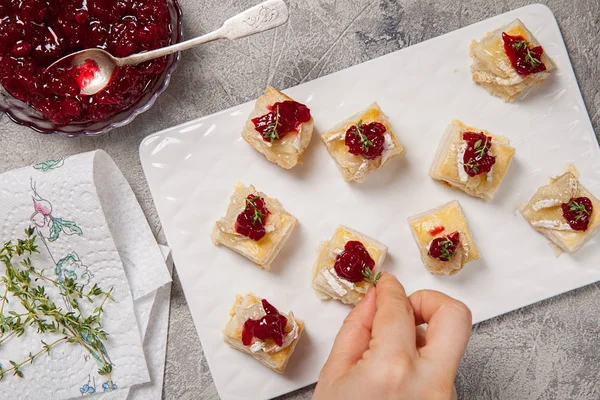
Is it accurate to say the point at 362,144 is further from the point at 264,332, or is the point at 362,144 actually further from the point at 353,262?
the point at 264,332

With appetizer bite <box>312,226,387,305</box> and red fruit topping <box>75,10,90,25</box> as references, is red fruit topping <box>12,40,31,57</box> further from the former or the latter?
appetizer bite <box>312,226,387,305</box>

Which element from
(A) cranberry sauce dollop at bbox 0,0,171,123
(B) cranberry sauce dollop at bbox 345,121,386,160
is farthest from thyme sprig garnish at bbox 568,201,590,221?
(A) cranberry sauce dollop at bbox 0,0,171,123

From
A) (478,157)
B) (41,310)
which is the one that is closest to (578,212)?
(478,157)

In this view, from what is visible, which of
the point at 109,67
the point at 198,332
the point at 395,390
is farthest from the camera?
the point at 198,332

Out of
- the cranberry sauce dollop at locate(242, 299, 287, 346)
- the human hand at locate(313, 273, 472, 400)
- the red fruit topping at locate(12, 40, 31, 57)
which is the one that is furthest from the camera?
the cranberry sauce dollop at locate(242, 299, 287, 346)

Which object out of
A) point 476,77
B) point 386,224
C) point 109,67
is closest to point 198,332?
point 386,224

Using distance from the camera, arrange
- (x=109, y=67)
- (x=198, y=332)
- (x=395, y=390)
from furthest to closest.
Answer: (x=198, y=332), (x=109, y=67), (x=395, y=390)

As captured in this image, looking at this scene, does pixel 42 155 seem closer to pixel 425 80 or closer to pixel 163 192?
pixel 163 192
